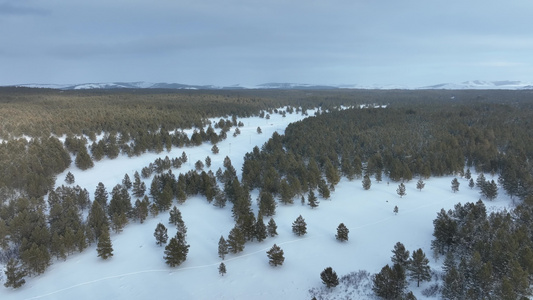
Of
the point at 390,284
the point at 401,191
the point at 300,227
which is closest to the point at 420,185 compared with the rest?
the point at 401,191

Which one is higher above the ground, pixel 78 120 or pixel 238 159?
pixel 78 120

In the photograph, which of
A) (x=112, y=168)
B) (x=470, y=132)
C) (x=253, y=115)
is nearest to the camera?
(x=112, y=168)

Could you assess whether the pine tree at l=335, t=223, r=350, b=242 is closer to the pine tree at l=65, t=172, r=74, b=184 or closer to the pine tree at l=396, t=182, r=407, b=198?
the pine tree at l=396, t=182, r=407, b=198

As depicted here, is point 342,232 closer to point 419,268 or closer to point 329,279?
point 329,279

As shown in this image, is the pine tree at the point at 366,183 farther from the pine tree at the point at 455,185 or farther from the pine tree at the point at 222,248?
the pine tree at the point at 222,248

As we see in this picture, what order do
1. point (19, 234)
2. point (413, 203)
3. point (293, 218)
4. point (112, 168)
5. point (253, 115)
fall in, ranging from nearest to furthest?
point (19, 234) < point (293, 218) < point (413, 203) < point (112, 168) < point (253, 115)

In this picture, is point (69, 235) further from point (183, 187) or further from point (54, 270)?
point (183, 187)

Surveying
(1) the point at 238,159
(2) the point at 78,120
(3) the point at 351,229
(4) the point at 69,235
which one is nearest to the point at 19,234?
(4) the point at 69,235

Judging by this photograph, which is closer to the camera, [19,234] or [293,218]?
[19,234]
